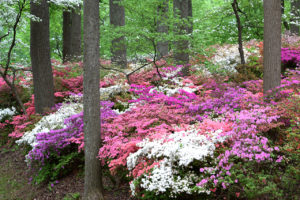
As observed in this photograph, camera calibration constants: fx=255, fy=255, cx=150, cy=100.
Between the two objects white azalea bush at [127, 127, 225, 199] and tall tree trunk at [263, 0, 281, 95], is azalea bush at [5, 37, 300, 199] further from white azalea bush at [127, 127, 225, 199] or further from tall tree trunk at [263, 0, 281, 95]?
tall tree trunk at [263, 0, 281, 95]

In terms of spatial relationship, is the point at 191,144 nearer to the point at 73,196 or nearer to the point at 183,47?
the point at 73,196

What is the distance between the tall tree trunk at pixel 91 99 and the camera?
14.4 ft

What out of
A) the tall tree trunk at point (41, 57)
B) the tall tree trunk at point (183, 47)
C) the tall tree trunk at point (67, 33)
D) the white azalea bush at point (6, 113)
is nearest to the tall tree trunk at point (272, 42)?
the tall tree trunk at point (183, 47)

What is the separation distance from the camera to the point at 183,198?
346cm

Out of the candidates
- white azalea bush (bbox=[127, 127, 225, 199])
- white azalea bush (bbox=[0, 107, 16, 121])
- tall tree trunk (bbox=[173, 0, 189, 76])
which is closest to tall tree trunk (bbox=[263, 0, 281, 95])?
tall tree trunk (bbox=[173, 0, 189, 76])

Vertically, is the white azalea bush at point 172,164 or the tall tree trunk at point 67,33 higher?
the tall tree trunk at point 67,33

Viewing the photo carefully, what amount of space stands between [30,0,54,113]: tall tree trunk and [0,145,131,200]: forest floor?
1.77 metres

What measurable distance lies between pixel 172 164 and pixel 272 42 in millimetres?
4020

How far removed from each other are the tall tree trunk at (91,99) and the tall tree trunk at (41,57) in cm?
352

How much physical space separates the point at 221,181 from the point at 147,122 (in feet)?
6.30

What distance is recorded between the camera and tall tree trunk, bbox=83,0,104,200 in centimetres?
440

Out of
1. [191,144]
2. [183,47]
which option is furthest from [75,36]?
[191,144]

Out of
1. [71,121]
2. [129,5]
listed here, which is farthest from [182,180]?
[129,5]

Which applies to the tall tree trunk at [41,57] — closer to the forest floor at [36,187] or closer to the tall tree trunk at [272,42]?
the forest floor at [36,187]
